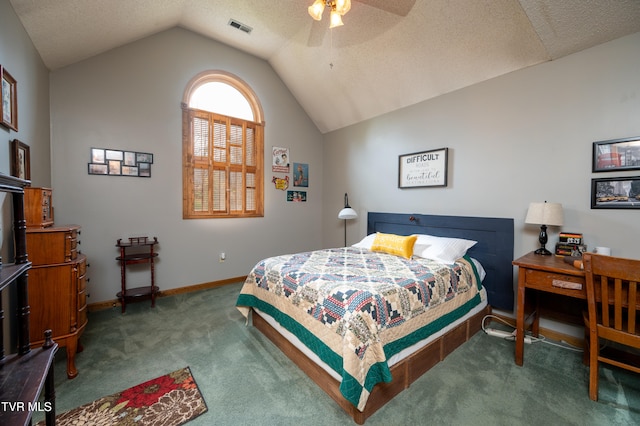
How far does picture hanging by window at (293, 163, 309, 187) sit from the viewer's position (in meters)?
4.69

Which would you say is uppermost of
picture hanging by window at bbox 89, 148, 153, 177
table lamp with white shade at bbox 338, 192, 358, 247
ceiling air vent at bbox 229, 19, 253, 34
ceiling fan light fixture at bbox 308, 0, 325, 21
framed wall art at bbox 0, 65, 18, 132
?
ceiling air vent at bbox 229, 19, 253, 34

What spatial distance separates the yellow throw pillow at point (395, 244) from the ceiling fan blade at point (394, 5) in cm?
230

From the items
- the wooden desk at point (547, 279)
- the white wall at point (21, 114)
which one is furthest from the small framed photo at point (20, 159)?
the wooden desk at point (547, 279)

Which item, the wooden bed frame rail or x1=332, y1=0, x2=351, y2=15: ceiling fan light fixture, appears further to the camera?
x1=332, y1=0, x2=351, y2=15: ceiling fan light fixture

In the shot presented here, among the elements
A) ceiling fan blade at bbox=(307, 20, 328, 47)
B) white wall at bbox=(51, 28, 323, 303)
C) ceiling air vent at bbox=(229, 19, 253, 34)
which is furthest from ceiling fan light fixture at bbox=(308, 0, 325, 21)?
white wall at bbox=(51, 28, 323, 303)

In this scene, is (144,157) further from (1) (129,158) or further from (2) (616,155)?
(2) (616,155)

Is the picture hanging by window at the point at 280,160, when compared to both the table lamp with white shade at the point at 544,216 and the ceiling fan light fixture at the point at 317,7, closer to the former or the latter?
the ceiling fan light fixture at the point at 317,7

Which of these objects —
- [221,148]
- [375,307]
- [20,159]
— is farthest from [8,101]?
[375,307]

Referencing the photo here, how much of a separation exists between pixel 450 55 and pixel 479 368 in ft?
9.88

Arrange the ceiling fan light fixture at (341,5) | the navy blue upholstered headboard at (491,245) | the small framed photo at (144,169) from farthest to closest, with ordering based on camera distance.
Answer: the small framed photo at (144,169)
the navy blue upholstered headboard at (491,245)
the ceiling fan light fixture at (341,5)

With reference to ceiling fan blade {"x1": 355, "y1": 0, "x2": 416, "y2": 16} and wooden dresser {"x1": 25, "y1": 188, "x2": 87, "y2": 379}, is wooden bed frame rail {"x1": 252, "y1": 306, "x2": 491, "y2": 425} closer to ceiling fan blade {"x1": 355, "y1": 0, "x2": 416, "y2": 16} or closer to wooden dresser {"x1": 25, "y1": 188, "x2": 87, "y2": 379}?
wooden dresser {"x1": 25, "y1": 188, "x2": 87, "y2": 379}

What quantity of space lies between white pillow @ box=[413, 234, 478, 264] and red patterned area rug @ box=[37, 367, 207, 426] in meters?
2.28

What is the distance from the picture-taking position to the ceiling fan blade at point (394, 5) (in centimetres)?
253

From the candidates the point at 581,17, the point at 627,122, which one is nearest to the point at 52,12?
the point at 581,17
